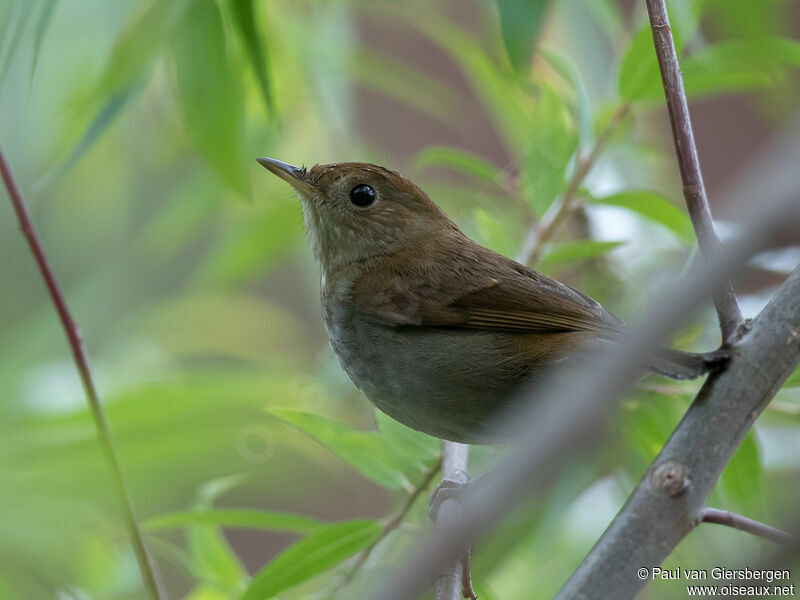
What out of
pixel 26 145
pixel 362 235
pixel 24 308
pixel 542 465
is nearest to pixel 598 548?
pixel 542 465

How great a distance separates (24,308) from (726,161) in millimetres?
4638

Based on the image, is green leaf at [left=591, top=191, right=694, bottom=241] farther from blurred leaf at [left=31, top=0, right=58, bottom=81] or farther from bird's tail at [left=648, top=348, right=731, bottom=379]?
blurred leaf at [left=31, top=0, right=58, bottom=81]

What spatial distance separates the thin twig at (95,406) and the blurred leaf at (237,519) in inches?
10.3

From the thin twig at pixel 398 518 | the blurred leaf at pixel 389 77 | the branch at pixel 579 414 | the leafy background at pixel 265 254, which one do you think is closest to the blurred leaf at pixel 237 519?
the leafy background at pixel 265 254

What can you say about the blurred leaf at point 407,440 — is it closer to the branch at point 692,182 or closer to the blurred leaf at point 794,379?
the blurred leaf at point 794,379

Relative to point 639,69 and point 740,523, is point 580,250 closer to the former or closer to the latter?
point 639,69

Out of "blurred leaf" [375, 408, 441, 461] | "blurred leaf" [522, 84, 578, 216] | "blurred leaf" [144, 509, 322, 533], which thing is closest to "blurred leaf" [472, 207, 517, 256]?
"blurred leaf" [522, 84, 578, 216]

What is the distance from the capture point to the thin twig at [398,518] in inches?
75.8

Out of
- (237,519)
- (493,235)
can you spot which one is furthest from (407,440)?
(493,235)

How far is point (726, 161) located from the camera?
6.35 metres

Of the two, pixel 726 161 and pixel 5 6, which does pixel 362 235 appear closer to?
pixel 5 6

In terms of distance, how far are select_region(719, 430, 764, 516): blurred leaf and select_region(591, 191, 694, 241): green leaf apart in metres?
0.59

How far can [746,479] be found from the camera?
1.90 meters

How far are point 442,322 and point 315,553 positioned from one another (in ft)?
1.84
